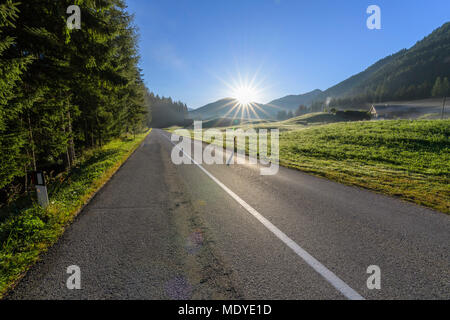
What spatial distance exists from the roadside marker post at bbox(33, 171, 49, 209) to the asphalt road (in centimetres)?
88

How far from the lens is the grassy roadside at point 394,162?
632 cm

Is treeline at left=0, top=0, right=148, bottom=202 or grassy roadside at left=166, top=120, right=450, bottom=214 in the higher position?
treeline at left=0, top=0, right=148, bottom=202

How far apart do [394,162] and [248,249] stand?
38.1 ft

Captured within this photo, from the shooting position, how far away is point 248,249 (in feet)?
10.5

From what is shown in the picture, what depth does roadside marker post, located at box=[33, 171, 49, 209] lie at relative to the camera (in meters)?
4.28

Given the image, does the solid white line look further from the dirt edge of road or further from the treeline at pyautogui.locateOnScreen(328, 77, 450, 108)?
the treeline at pyautogui.locateOnScreen(328, 77, 450, 108)

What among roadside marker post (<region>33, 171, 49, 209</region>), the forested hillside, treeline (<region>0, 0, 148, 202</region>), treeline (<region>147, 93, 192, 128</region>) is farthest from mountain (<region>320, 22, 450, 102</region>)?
roadside marker post (<region>33, 171, 49, 209</region>)

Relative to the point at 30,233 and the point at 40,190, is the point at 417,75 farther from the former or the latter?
the point at 30,233

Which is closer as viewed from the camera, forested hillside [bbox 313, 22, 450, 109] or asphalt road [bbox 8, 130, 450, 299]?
asphalt road [bbox 8, 130, 450, 299]

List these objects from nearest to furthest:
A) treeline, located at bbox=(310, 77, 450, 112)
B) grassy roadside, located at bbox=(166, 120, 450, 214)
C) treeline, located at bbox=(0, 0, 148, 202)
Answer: treeline, located at bbox=(0, 0, 148, 202), grassy roadside, located at bbox=(166, 120, 450, 214), treeline, located at bbox=(310, 77, 450, 112)

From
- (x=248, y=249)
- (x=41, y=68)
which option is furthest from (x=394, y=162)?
(x=41, y=68)

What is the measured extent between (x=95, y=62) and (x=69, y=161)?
6.55 m

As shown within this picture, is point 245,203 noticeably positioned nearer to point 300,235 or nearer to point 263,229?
point 263,229

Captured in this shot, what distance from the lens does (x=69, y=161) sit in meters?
10.9
